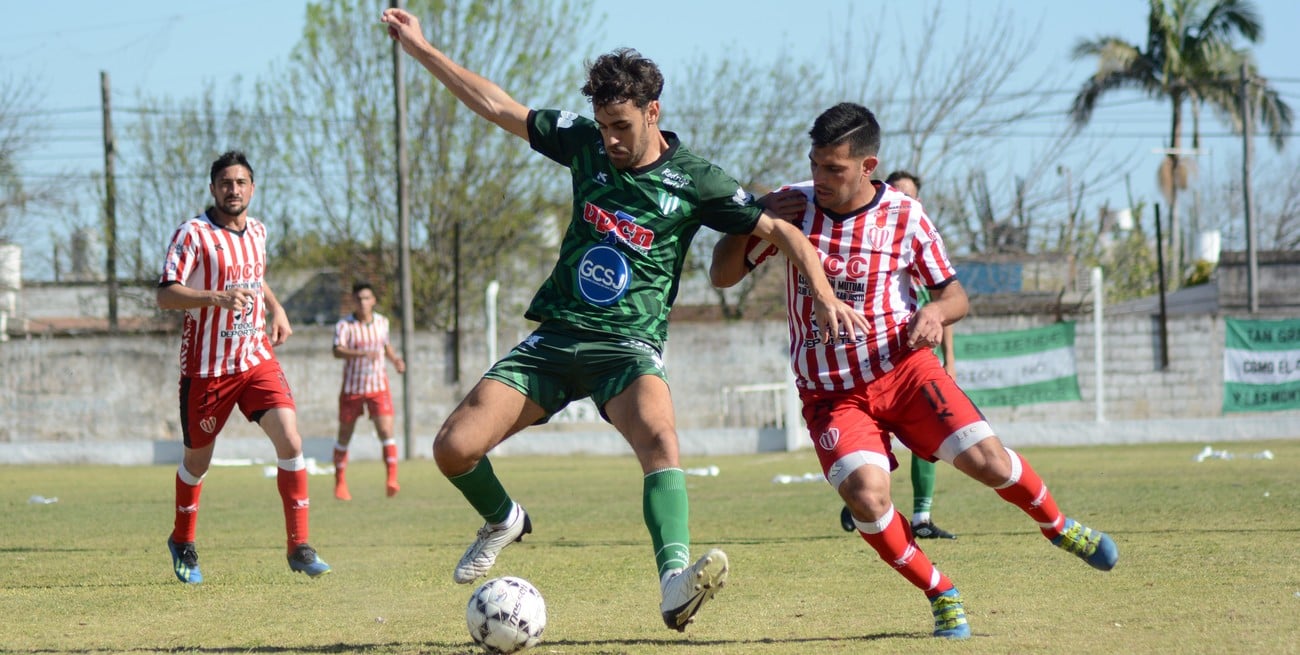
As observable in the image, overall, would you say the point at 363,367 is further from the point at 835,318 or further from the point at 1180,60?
the point at 1180,60

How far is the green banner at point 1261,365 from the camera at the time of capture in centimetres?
2077

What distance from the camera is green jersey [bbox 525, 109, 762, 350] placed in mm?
5129

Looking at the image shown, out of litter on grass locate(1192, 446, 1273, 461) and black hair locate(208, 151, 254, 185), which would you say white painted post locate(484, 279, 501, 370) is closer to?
litter on grass locate(1192, 446, 1273, 461)

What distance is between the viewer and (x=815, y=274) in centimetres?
492

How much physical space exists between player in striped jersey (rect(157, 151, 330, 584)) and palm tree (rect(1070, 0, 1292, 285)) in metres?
36.0

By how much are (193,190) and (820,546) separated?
23822 mm

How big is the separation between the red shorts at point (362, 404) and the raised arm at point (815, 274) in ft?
32.8

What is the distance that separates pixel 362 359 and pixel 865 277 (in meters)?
10.2

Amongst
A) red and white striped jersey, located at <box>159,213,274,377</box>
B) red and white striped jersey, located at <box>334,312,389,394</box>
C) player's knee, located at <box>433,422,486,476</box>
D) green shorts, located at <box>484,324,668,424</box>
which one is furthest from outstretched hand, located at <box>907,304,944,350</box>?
red and white striped jersey, located at <box>334,312,389,394</box>

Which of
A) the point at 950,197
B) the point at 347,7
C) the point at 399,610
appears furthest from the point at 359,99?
the point at 399,610

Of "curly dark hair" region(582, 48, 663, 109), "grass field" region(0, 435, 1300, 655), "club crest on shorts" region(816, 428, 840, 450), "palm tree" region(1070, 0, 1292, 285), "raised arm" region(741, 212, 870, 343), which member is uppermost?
"palm tree" region(1070, 0, 1292, 285)

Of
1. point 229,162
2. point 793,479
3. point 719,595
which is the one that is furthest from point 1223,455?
point 229,162

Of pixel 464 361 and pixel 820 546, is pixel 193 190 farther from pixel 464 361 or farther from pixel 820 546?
pixel 820 546

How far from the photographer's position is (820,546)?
791cm
